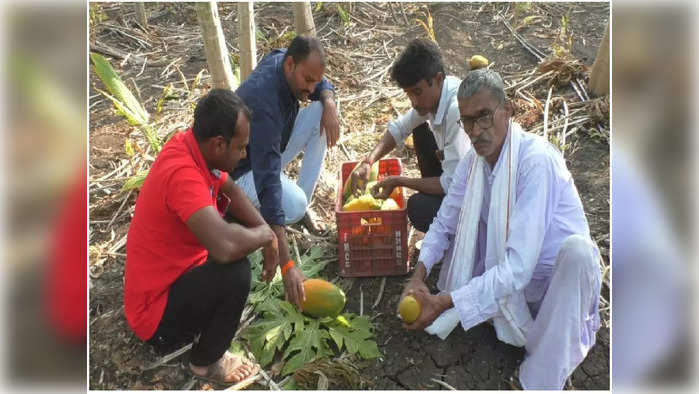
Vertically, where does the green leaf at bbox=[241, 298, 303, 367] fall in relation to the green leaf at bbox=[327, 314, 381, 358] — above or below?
above

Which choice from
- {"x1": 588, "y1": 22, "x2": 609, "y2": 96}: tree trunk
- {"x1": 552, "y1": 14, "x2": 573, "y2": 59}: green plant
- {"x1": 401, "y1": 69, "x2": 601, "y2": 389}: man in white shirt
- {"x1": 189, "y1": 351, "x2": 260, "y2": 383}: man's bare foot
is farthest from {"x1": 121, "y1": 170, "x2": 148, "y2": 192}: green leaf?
{"x1": 552, "y1": 14, "x2": 573, "y2": 59}: green plant

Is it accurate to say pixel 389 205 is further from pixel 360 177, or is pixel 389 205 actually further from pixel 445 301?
pixel 445 301

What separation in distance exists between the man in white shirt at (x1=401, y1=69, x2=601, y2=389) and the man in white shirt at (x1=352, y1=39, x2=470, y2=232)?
454 millimetres

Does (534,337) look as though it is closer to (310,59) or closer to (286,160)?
(310,59)

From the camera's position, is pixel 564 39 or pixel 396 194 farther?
pixel 564 39

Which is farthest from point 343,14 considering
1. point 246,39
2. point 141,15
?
point 246,39

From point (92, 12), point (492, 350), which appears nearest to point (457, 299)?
point (492, 350)

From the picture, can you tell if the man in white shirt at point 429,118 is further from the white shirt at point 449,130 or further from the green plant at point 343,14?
the green plant at point 343,14

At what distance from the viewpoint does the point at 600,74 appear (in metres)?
5.20

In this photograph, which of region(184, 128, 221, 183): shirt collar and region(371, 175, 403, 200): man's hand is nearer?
region(184, 128, 221, 183): shirt collar

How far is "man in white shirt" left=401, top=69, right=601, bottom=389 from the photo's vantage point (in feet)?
8.21

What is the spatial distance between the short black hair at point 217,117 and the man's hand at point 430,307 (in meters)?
1.21

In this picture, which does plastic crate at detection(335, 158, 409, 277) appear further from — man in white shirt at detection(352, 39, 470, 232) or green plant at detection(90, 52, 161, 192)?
green plant at detection(90, 52, 161, 192)

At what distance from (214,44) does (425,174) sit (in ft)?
6.13
